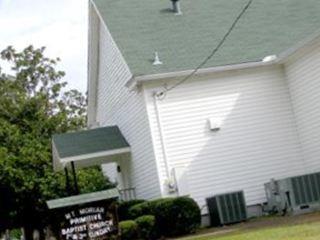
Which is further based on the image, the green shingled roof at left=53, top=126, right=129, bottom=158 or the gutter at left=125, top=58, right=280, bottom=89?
the green shingled roof at left=53, top=126, right=129, bottom=158

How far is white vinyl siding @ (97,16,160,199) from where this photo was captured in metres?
23.4

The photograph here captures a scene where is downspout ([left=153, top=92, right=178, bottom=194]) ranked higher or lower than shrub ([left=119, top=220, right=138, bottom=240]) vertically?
higher

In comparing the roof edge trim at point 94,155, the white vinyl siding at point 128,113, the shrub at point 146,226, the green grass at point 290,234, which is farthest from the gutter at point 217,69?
the green grass at point 290,234

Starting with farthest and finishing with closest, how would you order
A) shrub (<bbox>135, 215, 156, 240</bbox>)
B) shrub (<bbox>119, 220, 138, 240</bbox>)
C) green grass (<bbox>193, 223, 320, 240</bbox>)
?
1. shrub (<bbox>135, 215, 156, 240</bbox>)
2. shrub (<bbox>119, 220, 138, 240</bbox>)
3. green grass (<bbox>193, 223, 320, 240</bbox>)

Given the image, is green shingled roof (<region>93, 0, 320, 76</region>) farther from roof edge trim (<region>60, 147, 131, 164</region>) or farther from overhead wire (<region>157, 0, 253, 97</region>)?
roof edge trim (<region>60, 147, 131, 164</region>)

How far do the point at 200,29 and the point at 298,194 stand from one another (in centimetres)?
732

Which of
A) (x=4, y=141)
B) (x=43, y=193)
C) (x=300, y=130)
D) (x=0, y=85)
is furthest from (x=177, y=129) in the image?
(x=0, y=85)

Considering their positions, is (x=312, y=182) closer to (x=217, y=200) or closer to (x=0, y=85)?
(x=217, y=200)

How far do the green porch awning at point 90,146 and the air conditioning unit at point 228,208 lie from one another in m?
4.92

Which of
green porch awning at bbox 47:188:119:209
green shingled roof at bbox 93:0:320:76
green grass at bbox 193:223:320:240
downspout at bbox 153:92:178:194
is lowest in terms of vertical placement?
green grass at bbox 193:223:320:240

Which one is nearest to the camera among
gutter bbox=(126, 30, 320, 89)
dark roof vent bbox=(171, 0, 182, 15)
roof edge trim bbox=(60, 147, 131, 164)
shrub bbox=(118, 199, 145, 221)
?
gutter bbox=(126, 30, 320, 89)

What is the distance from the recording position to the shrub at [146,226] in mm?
19516

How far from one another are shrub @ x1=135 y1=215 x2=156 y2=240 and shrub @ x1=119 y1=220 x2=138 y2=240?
182 mm

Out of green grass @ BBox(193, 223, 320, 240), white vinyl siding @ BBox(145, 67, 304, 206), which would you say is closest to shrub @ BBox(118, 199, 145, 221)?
white vinyl siding @ BBox(145, 67, 304, 206)
